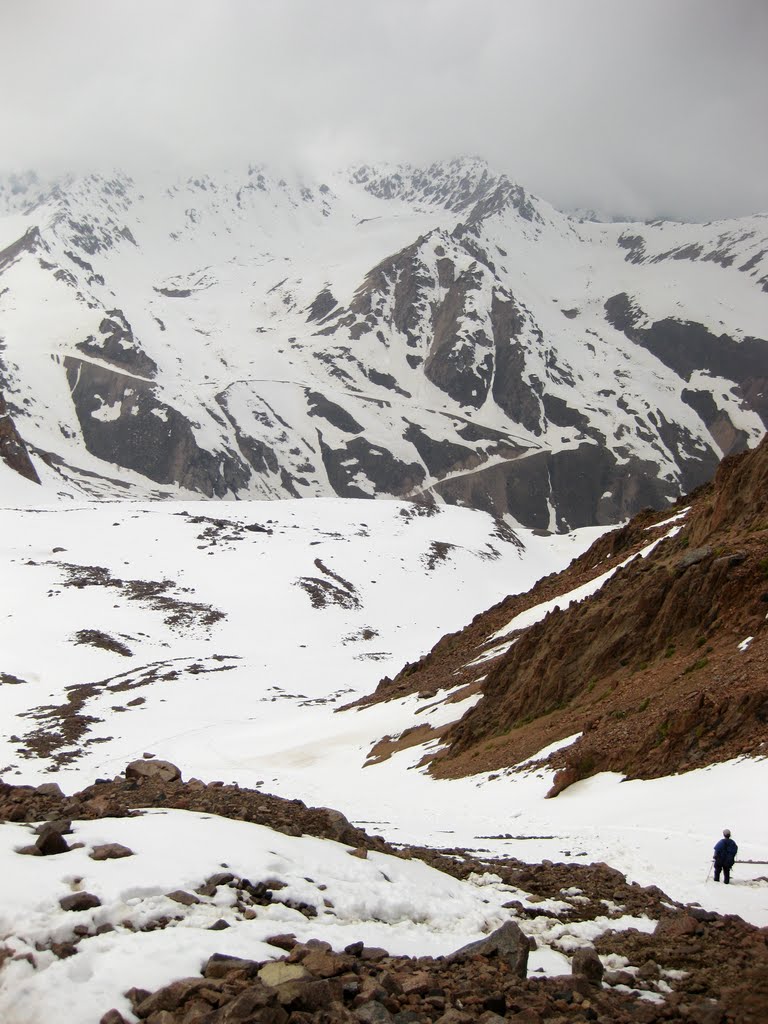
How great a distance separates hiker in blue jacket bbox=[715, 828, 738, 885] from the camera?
12.0 metres

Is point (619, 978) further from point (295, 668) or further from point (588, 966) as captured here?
point (295, 668)

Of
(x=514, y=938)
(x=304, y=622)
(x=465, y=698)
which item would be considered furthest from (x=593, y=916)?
(x=304, y=622)

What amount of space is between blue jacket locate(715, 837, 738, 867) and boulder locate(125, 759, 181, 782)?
8.98m

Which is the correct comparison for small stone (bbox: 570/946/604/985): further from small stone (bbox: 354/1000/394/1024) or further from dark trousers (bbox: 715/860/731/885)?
dark trousers (bbox: 715/860/731/885)

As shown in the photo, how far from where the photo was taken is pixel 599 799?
18484 mm

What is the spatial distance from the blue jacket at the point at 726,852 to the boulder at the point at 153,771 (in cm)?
898

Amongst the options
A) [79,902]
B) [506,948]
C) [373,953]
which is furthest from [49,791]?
[506,948]

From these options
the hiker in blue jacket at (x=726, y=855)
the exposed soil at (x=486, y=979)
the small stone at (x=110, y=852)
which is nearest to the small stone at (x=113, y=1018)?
the exposed soil at (x=486, y=979)

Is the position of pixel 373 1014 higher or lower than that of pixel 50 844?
lower

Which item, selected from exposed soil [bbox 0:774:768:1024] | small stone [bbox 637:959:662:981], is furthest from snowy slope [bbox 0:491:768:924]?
small stone [bbox 637:959:662:981]

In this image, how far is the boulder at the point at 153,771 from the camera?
14.9 m

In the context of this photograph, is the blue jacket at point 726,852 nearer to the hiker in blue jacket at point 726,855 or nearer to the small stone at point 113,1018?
the hiker in blue jacket at point 726,855

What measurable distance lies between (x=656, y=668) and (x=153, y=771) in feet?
49.8

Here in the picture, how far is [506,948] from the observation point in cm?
Result: 821
